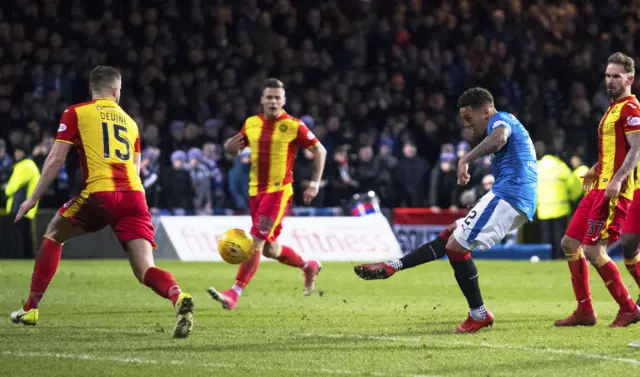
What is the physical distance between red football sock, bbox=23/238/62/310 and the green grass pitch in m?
0.27

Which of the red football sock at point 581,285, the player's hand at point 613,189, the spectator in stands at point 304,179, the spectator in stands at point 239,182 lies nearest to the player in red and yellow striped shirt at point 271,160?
the red football sock at point 581,285

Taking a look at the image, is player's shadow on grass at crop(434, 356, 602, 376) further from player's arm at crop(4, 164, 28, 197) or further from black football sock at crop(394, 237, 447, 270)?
player's arm at crop(4, 164, 28, 197)

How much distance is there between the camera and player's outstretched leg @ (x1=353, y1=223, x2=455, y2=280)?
9.71m

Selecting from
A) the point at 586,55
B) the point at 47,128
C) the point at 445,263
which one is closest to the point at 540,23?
the point at 586,55

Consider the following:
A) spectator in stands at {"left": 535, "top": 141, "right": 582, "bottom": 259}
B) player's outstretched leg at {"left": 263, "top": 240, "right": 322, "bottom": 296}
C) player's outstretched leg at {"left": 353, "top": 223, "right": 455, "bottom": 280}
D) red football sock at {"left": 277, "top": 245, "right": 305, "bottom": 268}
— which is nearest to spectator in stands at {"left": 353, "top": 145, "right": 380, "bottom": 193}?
spectator in stands at {"left": 535, "top": 141, "right": 582, "bottom": 259}

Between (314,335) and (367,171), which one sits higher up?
(314,335)

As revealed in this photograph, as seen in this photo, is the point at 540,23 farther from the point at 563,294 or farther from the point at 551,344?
the point at 551,344

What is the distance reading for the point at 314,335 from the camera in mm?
9367

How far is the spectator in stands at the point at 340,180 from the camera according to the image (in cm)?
2375

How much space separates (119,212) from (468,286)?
2.93 metres

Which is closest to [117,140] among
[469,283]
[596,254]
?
[469,283]

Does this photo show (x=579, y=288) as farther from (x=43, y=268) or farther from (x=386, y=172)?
(x=386, y=172)

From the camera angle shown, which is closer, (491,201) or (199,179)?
(491,201)

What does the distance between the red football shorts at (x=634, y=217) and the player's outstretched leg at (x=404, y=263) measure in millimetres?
1591
